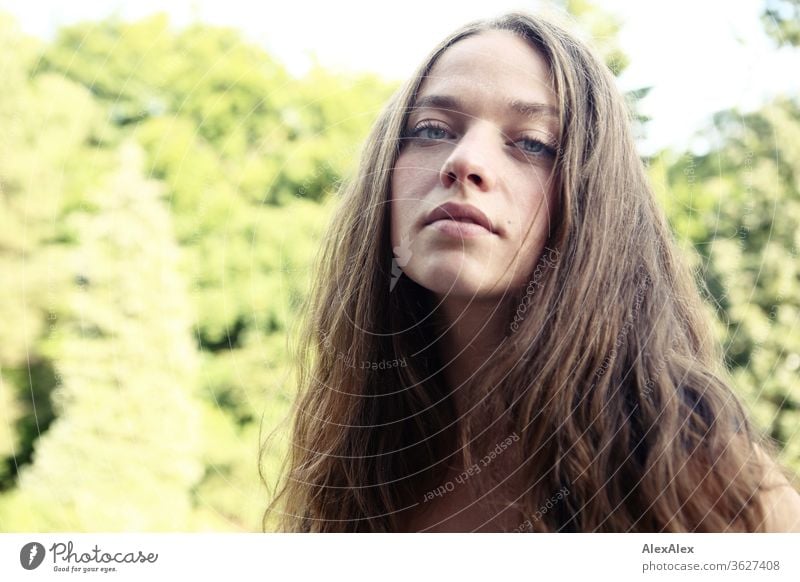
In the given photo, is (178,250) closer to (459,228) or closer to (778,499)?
(459,228)

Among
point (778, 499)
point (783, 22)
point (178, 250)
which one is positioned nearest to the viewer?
point (778, 499)

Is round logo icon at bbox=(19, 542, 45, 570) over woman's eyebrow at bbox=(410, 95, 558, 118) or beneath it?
beneath

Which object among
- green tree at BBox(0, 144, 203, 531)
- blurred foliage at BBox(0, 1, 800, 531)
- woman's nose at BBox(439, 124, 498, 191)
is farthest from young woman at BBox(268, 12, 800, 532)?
green tree at BBox(0, 144, 203, 531)

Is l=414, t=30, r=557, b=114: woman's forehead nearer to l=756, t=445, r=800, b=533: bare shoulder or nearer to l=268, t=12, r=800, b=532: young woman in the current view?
l=268, t=12, r=800, b=532: young woman

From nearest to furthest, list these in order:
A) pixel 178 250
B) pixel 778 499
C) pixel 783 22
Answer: pixel 778 499 < pixel 783 22 < pixel 178 250

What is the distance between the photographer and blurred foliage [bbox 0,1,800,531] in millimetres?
909

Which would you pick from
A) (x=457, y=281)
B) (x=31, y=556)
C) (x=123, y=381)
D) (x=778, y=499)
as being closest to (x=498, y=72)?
(x=457, y=281)

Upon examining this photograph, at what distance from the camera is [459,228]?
59 cm

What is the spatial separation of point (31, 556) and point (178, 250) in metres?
0.49

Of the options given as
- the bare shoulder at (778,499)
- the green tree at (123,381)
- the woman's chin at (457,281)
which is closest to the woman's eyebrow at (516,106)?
the woman's chin at (457,281)

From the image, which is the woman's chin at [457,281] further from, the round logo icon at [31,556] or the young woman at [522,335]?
the round logo icon at [31,556]

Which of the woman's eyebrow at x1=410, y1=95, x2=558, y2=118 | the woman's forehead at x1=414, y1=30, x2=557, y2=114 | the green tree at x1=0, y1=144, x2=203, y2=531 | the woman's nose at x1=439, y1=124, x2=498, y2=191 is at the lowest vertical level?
the green tree at x1=0, y1=144, x2=203, y2=531

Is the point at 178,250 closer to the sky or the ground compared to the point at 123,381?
closer to the sky

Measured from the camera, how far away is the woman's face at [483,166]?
1.96 ft
